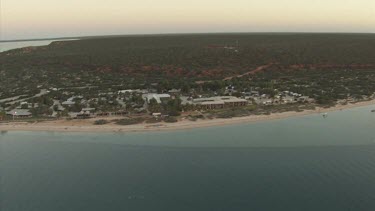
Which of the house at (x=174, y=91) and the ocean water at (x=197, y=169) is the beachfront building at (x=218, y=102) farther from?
the house at (x=174, y=91)

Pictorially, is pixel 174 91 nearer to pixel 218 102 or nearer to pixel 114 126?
pixel 218 102

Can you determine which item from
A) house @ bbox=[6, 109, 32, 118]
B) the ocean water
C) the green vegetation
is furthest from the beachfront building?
house @ bbox=[6, 109, 32, 118]

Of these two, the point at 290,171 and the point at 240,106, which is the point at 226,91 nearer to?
the point at 240,106

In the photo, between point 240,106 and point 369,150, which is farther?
point 240,106

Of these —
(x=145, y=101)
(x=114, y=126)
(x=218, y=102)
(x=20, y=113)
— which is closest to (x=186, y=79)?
(x=145, y=101)

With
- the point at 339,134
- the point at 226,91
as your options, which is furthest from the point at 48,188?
the point at 226,91

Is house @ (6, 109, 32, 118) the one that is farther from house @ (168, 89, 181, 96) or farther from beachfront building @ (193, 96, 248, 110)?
house @ (168, 89, 181, 96)
